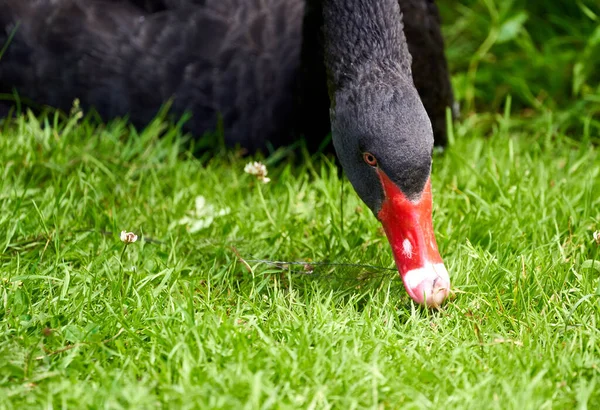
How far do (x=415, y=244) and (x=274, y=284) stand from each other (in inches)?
21.7

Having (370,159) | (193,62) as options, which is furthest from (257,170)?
(193,62)

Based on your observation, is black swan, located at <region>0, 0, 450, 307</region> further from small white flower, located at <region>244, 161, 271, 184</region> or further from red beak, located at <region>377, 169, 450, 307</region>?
red beak, located at <region>377, 169, 450, 307</region>

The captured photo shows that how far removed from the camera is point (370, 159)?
3379mm

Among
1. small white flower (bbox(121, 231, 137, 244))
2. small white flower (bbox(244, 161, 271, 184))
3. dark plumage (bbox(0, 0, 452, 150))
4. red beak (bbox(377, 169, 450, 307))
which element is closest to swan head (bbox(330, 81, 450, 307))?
red beak (bbox(377, 169, 450, 307))

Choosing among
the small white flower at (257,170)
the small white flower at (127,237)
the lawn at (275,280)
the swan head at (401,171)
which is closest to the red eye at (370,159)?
the swan head at (401,171)

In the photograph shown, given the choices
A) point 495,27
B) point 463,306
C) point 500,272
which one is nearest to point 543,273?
point 500,272

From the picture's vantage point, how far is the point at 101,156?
4309 mm

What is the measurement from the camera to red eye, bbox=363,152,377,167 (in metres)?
3.35

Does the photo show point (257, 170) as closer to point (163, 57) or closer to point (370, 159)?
point (370, 159)

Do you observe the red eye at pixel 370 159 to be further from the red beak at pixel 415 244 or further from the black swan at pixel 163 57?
the black swan at pixel 163 57

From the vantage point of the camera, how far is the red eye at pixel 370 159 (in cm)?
335

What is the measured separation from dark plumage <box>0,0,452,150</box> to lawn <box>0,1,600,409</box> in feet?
0.54

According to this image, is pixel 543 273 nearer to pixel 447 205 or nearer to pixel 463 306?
pixel 463 306

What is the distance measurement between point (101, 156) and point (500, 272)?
6.82 ft
